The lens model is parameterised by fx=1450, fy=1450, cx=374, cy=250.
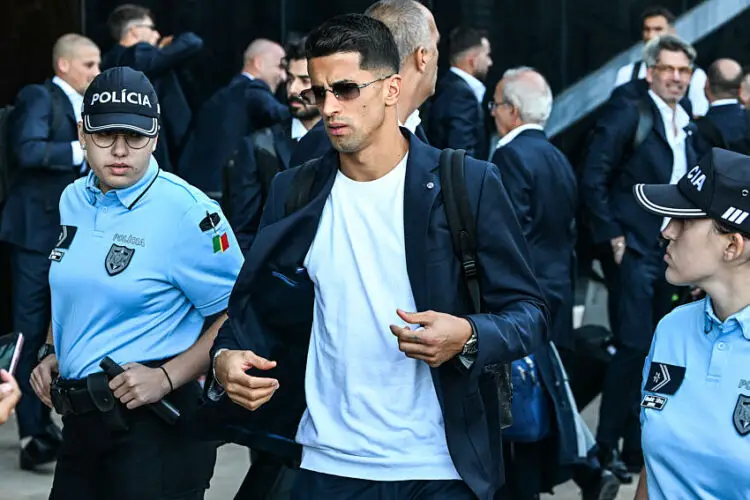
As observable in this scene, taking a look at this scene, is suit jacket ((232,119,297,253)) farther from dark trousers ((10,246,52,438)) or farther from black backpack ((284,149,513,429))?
black backpack ((284,149,513,429))

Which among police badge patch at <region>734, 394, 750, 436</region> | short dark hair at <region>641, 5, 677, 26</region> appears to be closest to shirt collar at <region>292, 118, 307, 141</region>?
police badge patch at <region>734, 394, 750, 436</region>

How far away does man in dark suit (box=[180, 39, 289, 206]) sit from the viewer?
9.28 metres

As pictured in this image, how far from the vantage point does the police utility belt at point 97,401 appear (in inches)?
172

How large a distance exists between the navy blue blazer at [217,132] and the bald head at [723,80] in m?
2.85

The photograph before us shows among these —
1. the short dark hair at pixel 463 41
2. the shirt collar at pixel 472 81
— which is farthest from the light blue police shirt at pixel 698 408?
the short dark hair at pixel 463 41

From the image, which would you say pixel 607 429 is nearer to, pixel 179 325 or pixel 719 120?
pixel 719 120

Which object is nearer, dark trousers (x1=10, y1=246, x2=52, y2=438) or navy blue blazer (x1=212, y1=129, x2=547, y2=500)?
navy blue blazer (x1=212, y1=129, x2=547, y2=500)

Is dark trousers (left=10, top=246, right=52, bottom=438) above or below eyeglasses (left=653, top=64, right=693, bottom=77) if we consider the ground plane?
below

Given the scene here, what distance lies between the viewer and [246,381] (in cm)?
361

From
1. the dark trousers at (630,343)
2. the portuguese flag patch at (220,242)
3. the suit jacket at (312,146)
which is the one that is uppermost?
the suit jacket at (312,146)

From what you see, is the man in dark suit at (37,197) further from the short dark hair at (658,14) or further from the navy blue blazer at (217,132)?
the short dark hair at (658,14)

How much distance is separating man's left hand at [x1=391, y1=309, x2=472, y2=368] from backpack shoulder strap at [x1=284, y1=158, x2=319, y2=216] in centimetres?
53

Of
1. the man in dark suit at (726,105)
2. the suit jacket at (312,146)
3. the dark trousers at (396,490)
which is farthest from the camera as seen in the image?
the man in dark suit at (726,105)

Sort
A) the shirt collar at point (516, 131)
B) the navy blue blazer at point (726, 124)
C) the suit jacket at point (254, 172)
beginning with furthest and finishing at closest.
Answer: the navy blue blazer at point (726, 124) → the shirt collar at point (516, 131) → the suit jacket at point (254, 172)
